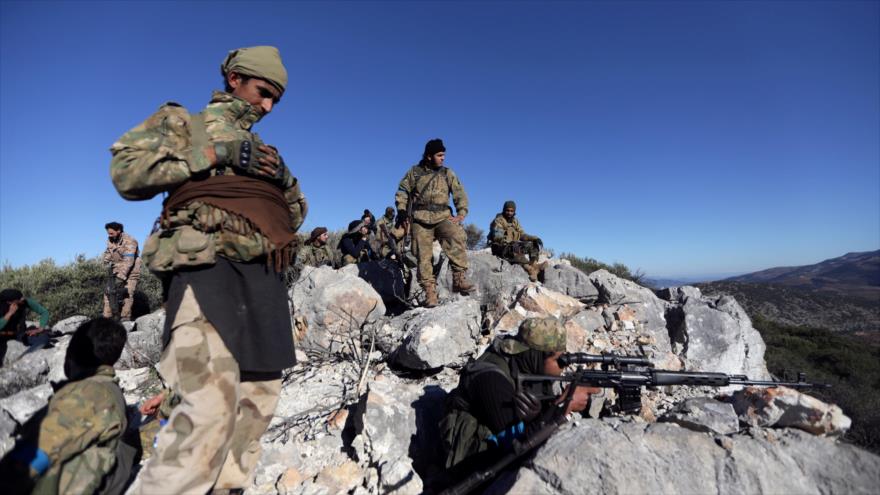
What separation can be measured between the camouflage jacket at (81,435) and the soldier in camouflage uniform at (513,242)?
5.79 metres

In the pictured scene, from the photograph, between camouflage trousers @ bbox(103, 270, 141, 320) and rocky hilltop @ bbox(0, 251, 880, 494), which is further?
camouflage trousers @ bbox(103, 270, 141, 320)

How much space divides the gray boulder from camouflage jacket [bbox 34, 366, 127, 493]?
3408 millimetres

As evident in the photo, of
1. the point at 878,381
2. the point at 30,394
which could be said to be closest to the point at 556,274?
the point at 30,394

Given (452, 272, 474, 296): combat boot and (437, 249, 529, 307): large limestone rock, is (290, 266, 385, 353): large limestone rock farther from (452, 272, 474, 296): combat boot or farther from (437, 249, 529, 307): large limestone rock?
(437, 249, 529, 307): large limestone rock

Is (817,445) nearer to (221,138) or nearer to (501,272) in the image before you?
(221,138)

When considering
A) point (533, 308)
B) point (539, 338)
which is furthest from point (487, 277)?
point (539, 338)

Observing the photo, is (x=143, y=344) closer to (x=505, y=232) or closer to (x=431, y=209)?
(x=431, y=209)

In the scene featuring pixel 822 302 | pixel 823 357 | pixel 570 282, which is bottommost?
pixel 823 357

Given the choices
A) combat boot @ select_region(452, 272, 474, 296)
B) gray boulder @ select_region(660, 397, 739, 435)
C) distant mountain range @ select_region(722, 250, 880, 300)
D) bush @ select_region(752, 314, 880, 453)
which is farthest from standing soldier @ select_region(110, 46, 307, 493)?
distant mountain range @ select_region(722, 250, 880, 300)

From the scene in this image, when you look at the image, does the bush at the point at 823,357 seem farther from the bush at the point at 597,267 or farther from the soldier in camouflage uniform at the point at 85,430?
the soldier in camouflage uniform at the point at 85,430

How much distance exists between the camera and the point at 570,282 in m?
6.72

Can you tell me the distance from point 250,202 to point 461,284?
4.33 metres

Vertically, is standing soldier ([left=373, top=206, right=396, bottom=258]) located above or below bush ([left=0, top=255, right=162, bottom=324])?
above

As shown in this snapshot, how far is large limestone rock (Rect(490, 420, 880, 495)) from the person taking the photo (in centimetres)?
205
